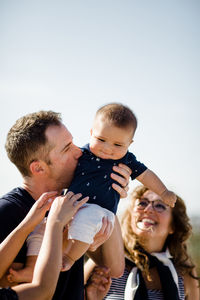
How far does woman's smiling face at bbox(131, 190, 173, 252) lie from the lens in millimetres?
5219

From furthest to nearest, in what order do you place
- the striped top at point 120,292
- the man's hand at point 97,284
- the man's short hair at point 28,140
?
the striped top at point 120,292 → the man's hand at point 97,284 → the man's short hair at point 28,140

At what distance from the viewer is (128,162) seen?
129 inches

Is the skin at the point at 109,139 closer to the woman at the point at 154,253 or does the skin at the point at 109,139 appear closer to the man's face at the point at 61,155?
the man's face at the point at 61,155

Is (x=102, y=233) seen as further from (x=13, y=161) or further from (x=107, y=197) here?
(x=13, y=161)

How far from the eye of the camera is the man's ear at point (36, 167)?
3.17 meters

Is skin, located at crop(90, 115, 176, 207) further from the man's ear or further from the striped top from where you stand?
the striped top

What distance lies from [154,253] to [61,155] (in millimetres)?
2725

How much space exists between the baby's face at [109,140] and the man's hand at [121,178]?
0.34 feet

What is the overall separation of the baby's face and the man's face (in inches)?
8.2

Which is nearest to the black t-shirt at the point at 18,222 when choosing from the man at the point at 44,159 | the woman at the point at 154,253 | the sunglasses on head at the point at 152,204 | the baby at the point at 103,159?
the man at the point at 44,159

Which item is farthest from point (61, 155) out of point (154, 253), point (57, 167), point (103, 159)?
point (154, 253)

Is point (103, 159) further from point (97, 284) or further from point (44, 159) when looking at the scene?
point (97, 284)

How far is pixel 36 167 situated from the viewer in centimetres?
318

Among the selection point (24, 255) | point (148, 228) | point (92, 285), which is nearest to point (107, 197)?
point (24, 255)
